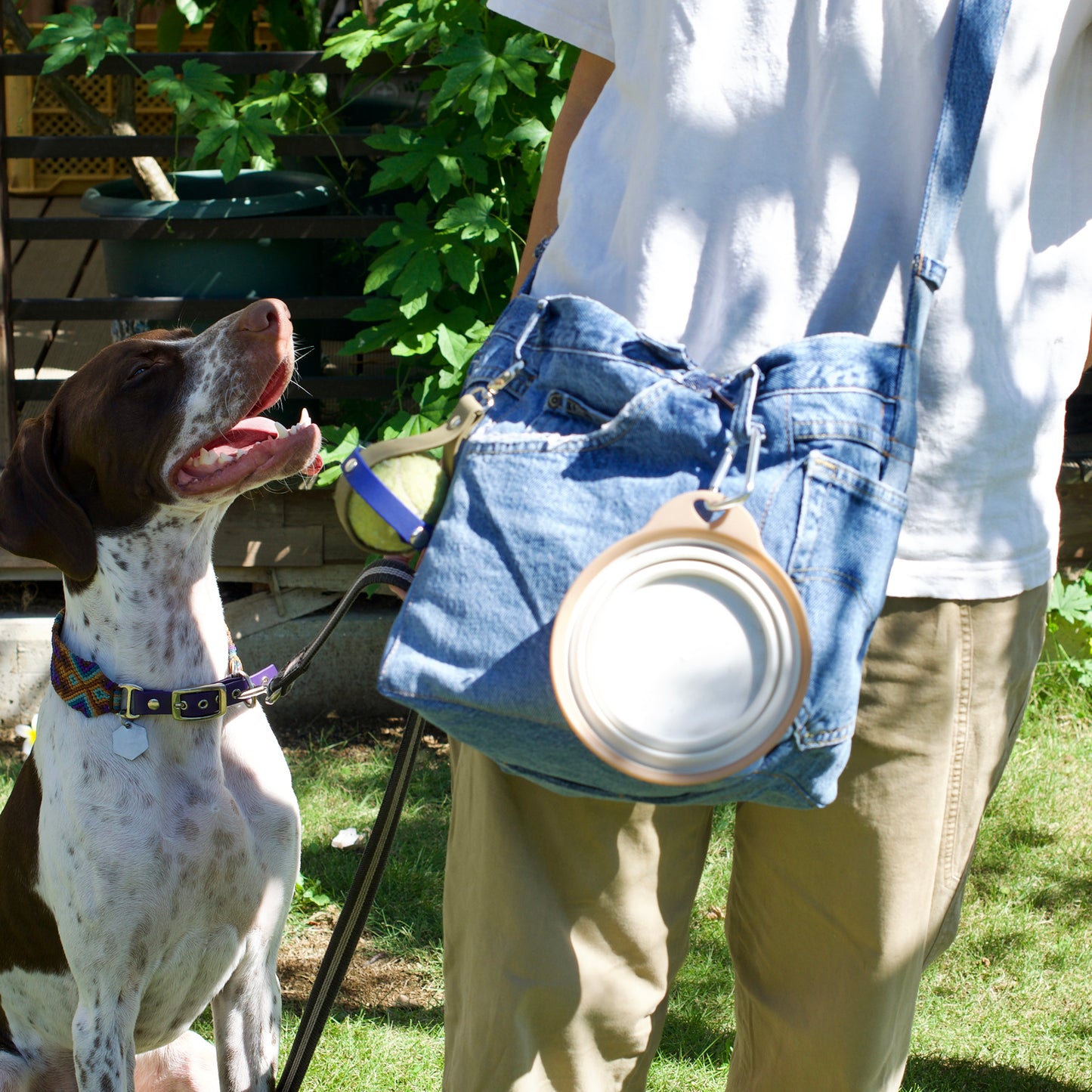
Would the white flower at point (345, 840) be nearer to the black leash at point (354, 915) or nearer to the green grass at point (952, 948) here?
the green grass at point (952, 948)

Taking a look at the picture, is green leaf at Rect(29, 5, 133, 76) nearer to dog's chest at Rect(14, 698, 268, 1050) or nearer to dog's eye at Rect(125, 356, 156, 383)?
dog's eye at Rect(125, 356, 156, 383)

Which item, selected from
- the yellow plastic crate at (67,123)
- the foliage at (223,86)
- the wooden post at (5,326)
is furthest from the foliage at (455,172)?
the yellow plastic crate at (67,123)

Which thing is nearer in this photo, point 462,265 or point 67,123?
point 462,265

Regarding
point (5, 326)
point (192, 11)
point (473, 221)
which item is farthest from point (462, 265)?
point (5, 326)

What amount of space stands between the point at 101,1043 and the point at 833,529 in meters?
1.58

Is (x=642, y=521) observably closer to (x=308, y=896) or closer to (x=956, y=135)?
(x=956, y=135)

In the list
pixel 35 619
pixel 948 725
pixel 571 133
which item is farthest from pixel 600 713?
pixel 35 619

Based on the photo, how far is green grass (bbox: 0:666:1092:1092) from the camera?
268 cm

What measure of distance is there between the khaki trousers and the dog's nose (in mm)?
967

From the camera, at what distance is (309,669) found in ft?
14.9

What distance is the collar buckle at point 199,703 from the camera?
2129 mm

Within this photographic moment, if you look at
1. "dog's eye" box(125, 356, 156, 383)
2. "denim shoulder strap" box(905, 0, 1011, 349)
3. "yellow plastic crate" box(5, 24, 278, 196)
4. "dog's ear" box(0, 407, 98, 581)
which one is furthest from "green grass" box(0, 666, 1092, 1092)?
"yellow plastic crate" box(5, 24, 278, 196)

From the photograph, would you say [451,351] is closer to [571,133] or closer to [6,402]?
[6,402]

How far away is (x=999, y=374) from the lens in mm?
1398
